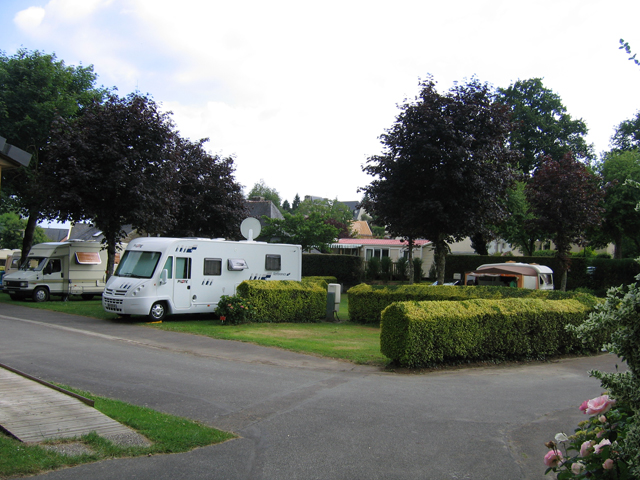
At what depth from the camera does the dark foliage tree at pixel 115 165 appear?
62.7ft

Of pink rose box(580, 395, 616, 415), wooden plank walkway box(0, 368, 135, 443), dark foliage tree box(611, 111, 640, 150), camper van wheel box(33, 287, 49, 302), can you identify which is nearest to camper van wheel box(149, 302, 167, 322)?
wooden plank walkway box(0, 368, 135, 443)

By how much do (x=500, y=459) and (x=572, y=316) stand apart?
7916 mm

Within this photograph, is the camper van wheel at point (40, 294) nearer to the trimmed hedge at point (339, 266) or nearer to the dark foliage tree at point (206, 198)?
the dark foliage tree at point (206, 198)

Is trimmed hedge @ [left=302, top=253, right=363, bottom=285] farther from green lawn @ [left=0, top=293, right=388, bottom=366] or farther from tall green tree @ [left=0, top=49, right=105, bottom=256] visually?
tall green tree @ [left=0, top=49, right=105, bottom=256]

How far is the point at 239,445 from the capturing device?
523 cm

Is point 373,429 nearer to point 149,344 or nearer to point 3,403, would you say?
point 3,403

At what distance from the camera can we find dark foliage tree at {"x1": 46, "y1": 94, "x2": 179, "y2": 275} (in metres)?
19.1

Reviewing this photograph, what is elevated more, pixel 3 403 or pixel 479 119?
pixel 479 119

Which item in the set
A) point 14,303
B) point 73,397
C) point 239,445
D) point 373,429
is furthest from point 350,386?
point 14,303

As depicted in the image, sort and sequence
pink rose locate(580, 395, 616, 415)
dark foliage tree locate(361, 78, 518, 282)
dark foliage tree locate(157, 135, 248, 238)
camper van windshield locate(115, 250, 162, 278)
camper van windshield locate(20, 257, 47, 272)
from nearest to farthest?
pink rose locate(580, 395, 616, 415), camper van windshield locate(115, 250, 162, 278), dark foliage tree locate(361, 78, 518, 282), camper van windshield locate(20, 257, 47, 272), dark foliage tree locate(157, 135, 248, 238)

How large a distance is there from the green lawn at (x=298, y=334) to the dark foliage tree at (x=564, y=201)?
1237cm

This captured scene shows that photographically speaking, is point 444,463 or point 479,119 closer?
point 444,463

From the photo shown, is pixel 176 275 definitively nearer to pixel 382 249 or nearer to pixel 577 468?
pixel 577 468

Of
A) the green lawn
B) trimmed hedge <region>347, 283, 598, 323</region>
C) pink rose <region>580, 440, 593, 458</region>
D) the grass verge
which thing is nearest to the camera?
pink rose <region>580, 440, 593, 458</region>
